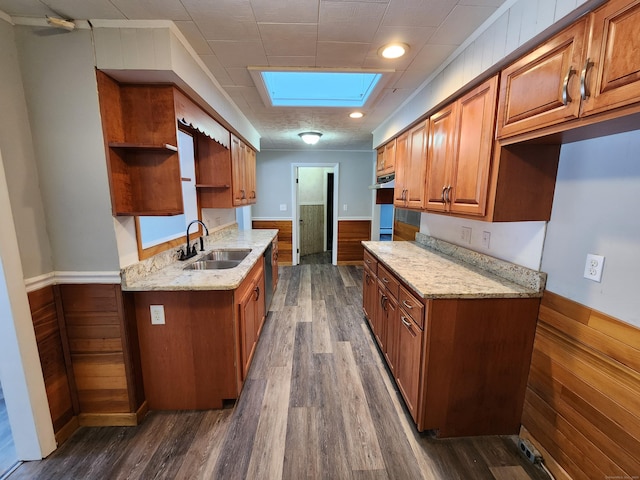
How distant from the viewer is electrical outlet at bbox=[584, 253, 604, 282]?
1.22 meters

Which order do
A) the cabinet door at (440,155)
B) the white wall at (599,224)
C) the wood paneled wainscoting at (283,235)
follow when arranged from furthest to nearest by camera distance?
the wood paneled wainscoting at (283,235) < the cabinet door at (440,155) < the white wall at (599,224)

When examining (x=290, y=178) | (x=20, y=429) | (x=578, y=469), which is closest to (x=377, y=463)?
(x=578, y=469)

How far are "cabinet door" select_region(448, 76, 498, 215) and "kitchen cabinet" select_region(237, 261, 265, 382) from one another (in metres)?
1.63

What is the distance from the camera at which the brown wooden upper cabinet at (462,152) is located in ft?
5.10

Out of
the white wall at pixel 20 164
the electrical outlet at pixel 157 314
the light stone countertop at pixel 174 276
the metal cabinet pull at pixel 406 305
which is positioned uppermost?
the white wall at pixel 20 164

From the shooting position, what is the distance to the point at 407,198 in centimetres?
265

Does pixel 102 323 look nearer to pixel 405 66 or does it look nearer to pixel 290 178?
pixel 405 66

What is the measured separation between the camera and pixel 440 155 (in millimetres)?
2047

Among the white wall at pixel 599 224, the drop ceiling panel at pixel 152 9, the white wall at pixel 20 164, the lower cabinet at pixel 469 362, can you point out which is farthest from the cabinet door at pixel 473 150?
the white wall at pixel 20 164

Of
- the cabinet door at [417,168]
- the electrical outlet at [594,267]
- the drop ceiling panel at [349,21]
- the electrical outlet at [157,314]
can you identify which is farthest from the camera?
the cabinet door at [417,168]

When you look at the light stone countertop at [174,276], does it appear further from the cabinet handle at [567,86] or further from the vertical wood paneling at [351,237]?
the vertical wood paneling at [351,237]

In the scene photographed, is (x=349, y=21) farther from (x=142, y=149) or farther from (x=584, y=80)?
(x=142, y=149)

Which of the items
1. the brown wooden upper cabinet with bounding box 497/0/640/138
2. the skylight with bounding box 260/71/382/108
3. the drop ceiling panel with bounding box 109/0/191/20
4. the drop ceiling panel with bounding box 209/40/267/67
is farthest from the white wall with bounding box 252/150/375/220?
the brown wooden upper cabinet with bounding box 497/0/640/138

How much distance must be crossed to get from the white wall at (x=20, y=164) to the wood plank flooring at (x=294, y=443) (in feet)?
3.62
